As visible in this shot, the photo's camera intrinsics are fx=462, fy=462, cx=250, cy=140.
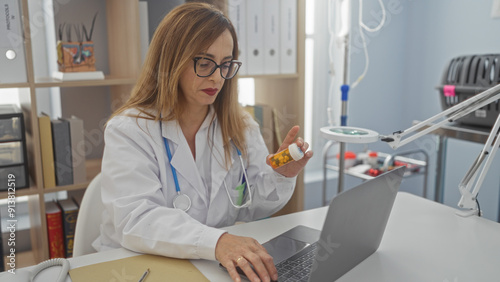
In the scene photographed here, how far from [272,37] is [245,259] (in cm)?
138

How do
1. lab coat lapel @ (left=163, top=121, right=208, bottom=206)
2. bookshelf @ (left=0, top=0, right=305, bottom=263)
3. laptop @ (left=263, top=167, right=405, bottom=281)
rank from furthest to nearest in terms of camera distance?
1. bookshelf @ (left=0, top=0, right=305, bottom=263)
2. lab coat lapel @ (left=163, top=121, right=208, bottom=206)
3. laptop @ (left=263, top=167, right=405, bottom=281)

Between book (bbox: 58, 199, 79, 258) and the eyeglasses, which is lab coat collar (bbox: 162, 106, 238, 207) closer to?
the eyeglasses

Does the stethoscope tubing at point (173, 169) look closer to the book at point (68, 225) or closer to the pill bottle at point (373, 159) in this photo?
the book at point (68, 225)

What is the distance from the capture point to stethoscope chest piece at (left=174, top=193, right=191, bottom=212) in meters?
1.24

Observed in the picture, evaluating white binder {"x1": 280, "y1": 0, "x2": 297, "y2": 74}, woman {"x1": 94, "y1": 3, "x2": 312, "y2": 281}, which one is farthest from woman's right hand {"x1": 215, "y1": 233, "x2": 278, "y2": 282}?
white binder {"x1": 280, "y1": 0, "x2": 297, "y2": 74}

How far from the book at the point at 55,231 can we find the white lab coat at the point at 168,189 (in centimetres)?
64

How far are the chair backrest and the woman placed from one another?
0.10 feet

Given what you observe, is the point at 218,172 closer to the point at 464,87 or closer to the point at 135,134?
the point at 135,134

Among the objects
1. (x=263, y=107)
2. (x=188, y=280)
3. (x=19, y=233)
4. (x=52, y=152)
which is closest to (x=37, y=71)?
(x=52, y=152)

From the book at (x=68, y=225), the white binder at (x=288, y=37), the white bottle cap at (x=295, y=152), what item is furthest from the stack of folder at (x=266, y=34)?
the white bottle cap at (x=295, y=152)

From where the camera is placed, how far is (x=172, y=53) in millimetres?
1269

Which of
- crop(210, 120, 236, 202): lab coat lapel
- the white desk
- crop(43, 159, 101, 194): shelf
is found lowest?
crop(43, 159, 101, 194): shelf

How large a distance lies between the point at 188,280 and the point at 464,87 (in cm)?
150

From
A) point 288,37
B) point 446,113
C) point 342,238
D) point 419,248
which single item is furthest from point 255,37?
point 342,238
